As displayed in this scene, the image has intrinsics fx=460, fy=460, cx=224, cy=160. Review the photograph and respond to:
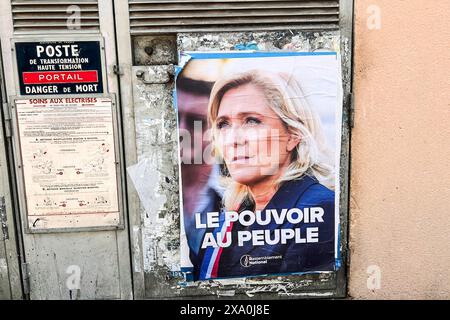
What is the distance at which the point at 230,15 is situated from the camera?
3.02m

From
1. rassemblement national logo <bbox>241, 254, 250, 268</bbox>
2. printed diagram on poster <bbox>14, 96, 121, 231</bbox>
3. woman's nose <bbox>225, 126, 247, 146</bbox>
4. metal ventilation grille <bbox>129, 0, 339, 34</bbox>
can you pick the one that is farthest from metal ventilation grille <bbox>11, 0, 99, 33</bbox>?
rassemblement national logo <bbox>241, 254, 250, 268</bbox>

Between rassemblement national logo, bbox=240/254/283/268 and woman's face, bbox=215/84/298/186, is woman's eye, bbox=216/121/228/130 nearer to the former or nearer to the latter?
woman's face, bbox=215/84/298/186

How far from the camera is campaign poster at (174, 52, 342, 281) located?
3.06 meters

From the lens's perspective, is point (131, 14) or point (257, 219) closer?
point (131, 14)

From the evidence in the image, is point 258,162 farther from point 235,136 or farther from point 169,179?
point 169,179

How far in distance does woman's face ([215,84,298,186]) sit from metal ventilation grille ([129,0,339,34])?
0.44 metres

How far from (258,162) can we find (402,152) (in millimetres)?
1011

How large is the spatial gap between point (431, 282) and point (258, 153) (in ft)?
5.32

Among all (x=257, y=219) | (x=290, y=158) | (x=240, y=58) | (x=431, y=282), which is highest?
(x=240, y=58)

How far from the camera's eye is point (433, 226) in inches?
131

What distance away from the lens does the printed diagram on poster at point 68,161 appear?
304 cm

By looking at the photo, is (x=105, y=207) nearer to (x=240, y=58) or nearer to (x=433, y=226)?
(x=240, y=58)

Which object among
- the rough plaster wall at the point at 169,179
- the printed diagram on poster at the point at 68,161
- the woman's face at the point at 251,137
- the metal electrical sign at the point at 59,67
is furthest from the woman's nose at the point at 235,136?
the metal electrical sign at the point at 59,67

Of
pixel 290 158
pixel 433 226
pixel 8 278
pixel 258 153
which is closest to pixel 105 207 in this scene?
pixel 8 278
